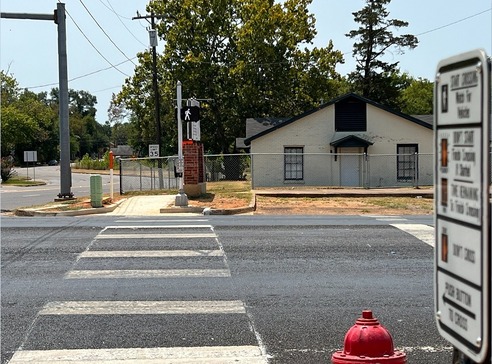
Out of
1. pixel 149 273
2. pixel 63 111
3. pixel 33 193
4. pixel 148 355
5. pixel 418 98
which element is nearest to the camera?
pixel 148 355

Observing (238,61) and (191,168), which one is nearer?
(191,168)

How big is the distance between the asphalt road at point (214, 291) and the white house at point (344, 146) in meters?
20.8

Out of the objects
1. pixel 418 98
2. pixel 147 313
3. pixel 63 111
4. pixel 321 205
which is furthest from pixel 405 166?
pixel 418 98

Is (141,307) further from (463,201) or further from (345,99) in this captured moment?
(345,99)

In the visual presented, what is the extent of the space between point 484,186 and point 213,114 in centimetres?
Answer: 4745

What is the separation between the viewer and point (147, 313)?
25.5ft

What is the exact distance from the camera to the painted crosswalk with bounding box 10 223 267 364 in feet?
20.8

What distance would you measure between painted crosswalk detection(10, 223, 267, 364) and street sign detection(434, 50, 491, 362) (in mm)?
3944

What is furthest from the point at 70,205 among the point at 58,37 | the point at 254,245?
the point at 254,245

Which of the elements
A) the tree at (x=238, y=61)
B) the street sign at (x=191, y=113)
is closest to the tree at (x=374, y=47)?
the tree at (x=238, y=61)

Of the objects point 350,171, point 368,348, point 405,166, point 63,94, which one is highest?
point 63,94

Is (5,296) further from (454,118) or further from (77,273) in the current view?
(454,118)

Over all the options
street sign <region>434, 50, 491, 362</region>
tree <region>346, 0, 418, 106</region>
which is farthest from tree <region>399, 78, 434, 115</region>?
street sign <region>434, 50, 491, 362</region>

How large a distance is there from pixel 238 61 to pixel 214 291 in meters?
39.3
